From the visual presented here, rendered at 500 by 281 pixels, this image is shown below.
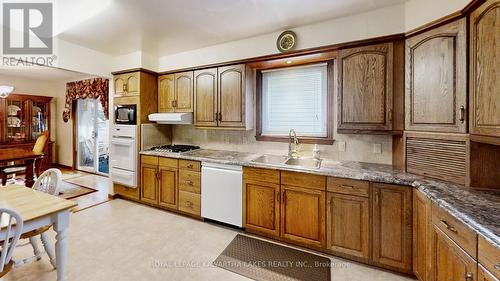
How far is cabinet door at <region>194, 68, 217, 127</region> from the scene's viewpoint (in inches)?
126

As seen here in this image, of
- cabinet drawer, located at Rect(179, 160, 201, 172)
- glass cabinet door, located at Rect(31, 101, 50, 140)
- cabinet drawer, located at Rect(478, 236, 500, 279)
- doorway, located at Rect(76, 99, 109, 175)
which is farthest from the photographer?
glass cabinet door, located at Rect(31, 101, 50, 140)

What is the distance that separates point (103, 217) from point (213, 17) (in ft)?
9.77

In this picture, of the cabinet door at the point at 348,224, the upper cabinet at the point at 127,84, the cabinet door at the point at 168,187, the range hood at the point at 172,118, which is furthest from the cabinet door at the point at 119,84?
the cabinet door at the point at 348,224

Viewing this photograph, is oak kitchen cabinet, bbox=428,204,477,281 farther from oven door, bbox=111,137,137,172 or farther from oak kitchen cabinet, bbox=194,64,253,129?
oven door, bbox=111,137,137,172

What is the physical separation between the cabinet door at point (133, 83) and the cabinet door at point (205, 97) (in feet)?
3.09

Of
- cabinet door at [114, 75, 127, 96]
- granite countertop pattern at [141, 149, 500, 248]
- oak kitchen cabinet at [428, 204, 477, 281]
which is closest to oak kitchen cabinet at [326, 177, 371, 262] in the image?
granite countertop pattern at [141, 149, 500, 248]

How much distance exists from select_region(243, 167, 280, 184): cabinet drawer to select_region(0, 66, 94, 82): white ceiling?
4156 mm

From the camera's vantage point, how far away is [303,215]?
2.29 metres

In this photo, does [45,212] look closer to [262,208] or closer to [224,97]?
[262,208]

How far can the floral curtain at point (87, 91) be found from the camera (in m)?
5.00

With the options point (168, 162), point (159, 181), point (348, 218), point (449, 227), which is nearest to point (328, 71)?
point (348, 218)

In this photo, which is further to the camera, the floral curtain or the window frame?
the floral curtain

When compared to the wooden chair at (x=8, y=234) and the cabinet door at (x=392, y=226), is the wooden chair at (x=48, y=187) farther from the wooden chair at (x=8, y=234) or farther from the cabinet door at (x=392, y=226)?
the cabinet door at (x=392, y=226)

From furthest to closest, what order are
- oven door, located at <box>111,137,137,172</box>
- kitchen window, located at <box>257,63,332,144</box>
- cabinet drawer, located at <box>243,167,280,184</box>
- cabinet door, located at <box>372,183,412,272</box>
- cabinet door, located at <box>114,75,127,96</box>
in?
cabinet door, located at <box>114,75,127,96</box>, oven door, located at <box>111,137,137,172</box>, kitchen window, located at <box>257,63,332,144</box>, cabinet drawer, located at <box>243,167,280,184</box>, cabinet door, located at <box>372,183,412,272</box>
